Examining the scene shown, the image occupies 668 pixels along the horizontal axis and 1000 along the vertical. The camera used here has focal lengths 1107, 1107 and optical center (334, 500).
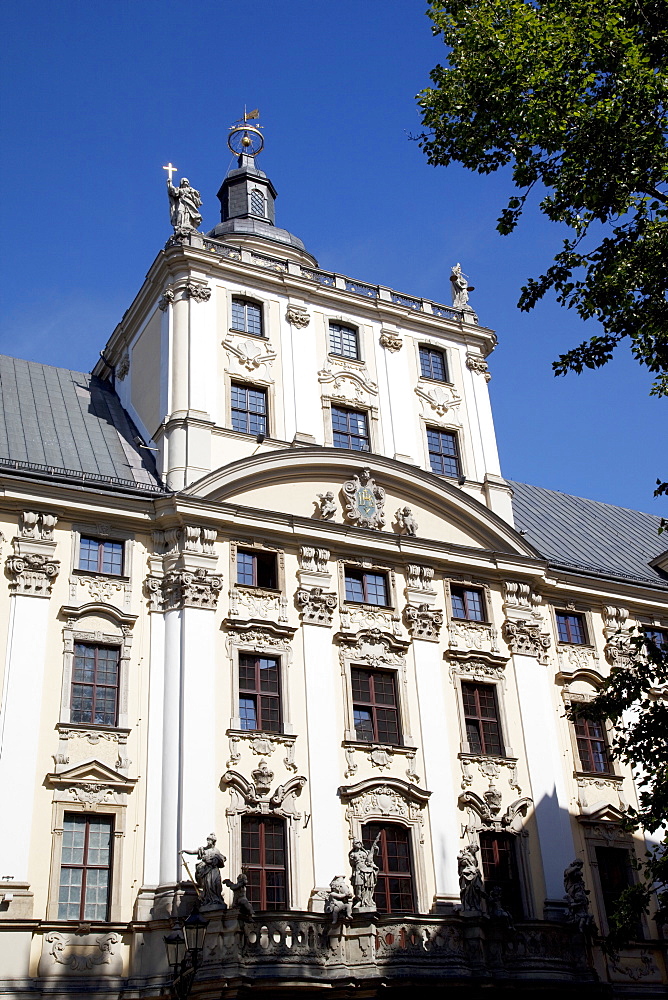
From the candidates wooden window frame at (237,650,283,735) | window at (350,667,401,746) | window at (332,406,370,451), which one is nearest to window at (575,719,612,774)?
window at (350,667,401,746)

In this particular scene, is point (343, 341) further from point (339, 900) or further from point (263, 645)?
point (339, 900)

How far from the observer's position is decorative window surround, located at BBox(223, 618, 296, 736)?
90.8ft

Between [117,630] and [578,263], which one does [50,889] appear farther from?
[578,263]

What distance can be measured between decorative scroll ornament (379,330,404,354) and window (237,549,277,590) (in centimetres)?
933

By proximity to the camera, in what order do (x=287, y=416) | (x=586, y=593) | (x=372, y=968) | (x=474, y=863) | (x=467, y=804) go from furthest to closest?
(x=586, y=593) < (x=287, y=416) < (x=467, y=804) < (x=474, y=863) < (x=372, y=968)

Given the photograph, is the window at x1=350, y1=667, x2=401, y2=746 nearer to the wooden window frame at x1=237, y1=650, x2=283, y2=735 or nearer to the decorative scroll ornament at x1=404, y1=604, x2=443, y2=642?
the decorative scroll ornament at x1=404, y1=604, x2=443, y2=642

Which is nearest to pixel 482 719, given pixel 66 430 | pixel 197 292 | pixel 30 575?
pixel 30 575

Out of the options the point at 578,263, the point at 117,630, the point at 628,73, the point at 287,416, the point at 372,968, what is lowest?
the point at 372,968

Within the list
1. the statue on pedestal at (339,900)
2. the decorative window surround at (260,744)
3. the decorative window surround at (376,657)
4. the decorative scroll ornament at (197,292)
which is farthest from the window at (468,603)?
the decorative scroll ornament at (197,292)

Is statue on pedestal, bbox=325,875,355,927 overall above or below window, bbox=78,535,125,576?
below

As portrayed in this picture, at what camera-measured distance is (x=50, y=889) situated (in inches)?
931

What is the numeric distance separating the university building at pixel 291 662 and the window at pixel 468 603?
0.11m

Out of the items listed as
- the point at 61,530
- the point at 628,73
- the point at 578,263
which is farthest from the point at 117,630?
the point at 628,73

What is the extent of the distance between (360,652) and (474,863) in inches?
242
